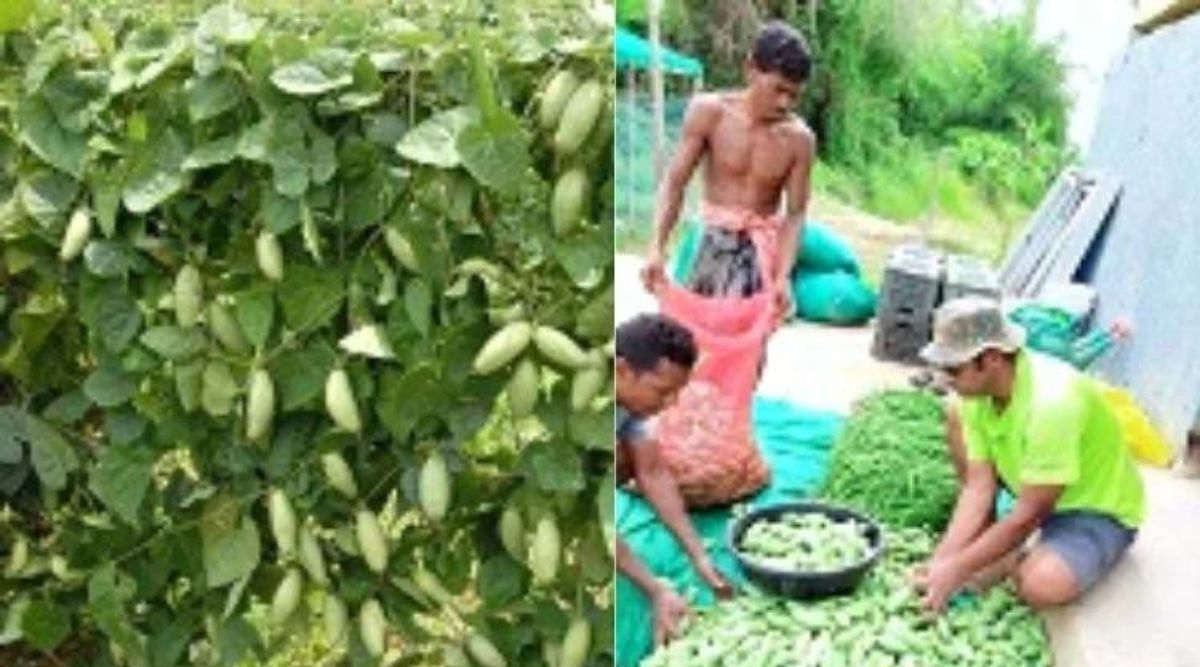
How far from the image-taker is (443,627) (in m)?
2.54

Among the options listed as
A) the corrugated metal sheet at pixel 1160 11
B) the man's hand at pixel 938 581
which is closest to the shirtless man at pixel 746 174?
the man's hand at pixel 938 581

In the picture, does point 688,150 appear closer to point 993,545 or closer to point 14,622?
point 993,545

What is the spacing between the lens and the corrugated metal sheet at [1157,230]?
3891 millimetres

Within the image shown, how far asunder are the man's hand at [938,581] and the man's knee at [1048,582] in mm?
188

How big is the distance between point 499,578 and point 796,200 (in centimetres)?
97

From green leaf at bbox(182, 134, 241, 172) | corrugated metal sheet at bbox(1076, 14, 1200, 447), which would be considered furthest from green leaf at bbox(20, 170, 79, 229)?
corrugated metal sheet at bbox(1076, 14, 1200, 447)

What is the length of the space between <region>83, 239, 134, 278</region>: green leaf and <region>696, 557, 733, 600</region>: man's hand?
1.00 meters

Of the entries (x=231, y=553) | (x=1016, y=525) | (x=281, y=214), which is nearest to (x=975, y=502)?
(x=1016, y=525)

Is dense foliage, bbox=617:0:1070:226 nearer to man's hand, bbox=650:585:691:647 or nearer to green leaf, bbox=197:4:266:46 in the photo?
green leaf, bbox=197:4:266:46

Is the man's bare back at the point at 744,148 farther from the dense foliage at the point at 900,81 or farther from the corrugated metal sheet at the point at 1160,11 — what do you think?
the corrugated metal sheet at the point at 1160,11

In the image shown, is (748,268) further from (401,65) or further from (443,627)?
(401,65)

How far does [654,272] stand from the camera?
2180 mm

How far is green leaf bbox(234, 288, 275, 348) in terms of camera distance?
6.02 ft

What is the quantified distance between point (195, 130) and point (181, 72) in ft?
0.25
